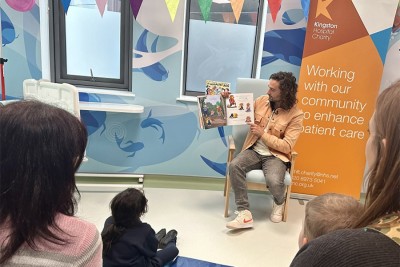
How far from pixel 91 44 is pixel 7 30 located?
74cm

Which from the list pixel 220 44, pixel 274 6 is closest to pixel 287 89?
pixel 274 6

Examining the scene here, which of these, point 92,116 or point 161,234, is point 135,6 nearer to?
point 92,116

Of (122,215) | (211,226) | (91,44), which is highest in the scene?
(91,44)

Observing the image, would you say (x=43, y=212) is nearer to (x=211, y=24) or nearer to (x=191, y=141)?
(x=191, y=141)

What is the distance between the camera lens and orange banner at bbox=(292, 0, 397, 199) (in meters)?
2.97

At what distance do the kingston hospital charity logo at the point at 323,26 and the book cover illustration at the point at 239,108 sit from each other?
839 mm

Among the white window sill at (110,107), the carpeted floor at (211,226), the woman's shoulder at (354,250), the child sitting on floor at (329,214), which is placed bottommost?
the carpeted floor at (211,226)

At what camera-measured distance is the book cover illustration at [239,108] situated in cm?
288

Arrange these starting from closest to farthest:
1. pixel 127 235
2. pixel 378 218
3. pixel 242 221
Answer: pixel 378 218, pixel 127 235, pixel 242 221

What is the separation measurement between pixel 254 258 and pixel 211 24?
2.24 metres

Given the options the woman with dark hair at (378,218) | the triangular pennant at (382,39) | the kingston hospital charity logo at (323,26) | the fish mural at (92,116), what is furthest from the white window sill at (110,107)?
the woman with dark hair at (378,218)

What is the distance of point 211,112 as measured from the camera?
2.85 meters

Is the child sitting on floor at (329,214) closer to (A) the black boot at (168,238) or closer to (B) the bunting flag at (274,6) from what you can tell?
(A) the black boot at (168,238)

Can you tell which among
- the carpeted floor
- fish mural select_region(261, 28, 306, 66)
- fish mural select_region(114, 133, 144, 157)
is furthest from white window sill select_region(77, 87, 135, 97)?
fish mural select_region(261, 28, 306, 66)
